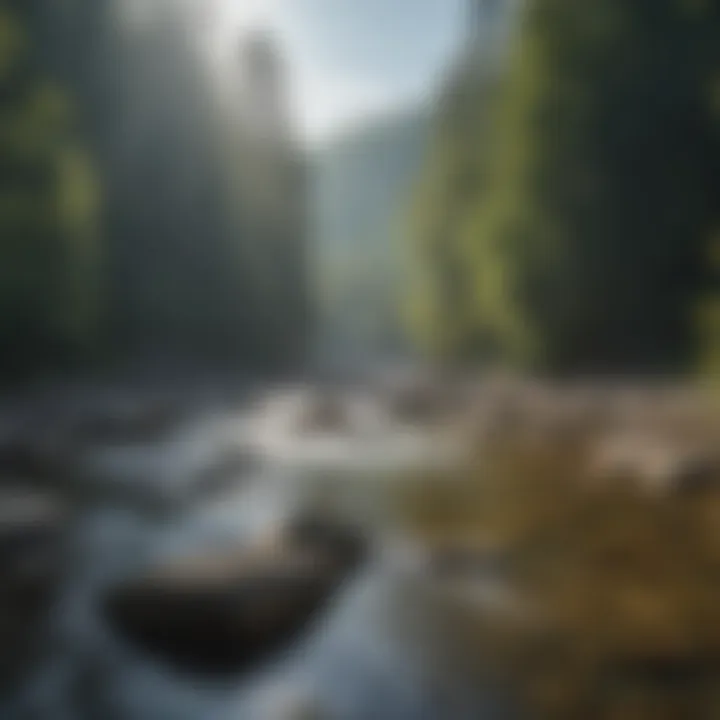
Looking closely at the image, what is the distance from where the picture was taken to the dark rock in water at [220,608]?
179 inches

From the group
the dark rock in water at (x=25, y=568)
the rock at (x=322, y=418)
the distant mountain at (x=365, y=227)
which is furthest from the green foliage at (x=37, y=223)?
the distant mountain at (x=365, y=227)

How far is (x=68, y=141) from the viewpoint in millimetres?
18328

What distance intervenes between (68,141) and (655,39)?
438 inches

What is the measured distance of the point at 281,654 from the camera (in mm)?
4582

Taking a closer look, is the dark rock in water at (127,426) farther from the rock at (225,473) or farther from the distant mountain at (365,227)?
the distant mountain at (365,227)

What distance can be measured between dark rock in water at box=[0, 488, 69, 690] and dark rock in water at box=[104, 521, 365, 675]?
0.43 metres

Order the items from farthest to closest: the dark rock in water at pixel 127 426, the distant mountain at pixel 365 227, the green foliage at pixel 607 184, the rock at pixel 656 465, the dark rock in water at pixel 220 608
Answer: the distant mountain at pixel 365 227
the green foliage at pixel 607 184
the dark rock in water at pixel 127 426
the rock at pixel 656 465
the dark rock in water at pixel 220 608

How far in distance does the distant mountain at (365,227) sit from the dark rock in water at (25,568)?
81.4 feet

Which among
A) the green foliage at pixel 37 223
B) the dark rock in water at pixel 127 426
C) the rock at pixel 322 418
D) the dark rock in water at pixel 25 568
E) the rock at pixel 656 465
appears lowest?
the rock at pixel 322 418

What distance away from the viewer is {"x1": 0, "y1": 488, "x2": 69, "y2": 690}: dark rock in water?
455cm

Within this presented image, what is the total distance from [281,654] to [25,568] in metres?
2.05

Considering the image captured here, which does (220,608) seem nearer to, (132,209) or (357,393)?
(357,393)

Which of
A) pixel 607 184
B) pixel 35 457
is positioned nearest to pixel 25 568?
pixel 35 457

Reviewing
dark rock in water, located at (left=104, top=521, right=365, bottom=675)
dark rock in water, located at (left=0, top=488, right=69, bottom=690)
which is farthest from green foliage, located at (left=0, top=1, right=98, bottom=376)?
dark rock in water, located at (left=104, top=521, right=365, bottom=675)
